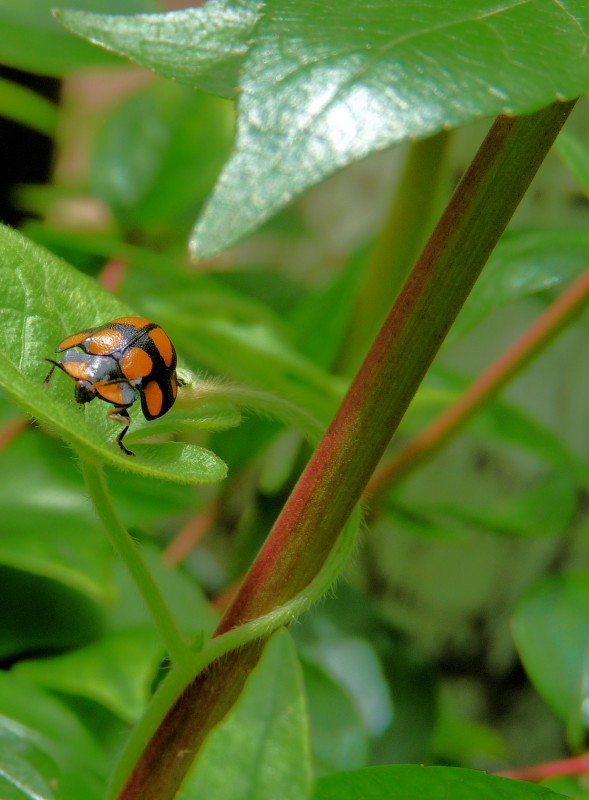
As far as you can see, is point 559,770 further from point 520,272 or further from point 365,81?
point 365,81

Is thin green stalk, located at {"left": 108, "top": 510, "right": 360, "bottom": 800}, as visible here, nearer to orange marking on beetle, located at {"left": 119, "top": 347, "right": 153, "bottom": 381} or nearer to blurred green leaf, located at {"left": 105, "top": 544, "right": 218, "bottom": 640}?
orange marking on beetle, located at {"left": 119, "top": 347, "right": 153, "bottom": 381}

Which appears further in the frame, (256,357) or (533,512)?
(533,512)

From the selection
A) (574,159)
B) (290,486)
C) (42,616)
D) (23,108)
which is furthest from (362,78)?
(23,108)

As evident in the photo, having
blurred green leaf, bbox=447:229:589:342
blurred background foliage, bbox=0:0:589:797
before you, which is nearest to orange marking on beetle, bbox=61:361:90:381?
blurred background foliage, bbox=0:0:589:797

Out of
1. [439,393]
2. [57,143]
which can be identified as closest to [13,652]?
[439,393]

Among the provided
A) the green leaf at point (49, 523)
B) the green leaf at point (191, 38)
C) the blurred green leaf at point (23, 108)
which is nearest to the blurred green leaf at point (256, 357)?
the green leaf at point (49, 523)

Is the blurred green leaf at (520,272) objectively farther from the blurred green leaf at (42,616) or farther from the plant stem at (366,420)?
the blurred green leaf at (42,616)

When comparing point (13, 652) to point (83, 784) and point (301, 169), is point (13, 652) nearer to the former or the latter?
point (83, 784)
